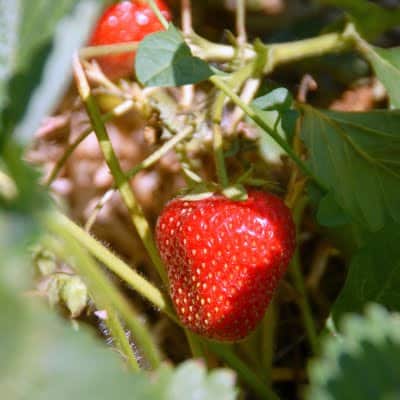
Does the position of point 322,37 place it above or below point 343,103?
above

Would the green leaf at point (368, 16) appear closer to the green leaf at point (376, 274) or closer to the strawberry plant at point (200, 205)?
the strawberry plant at point (200, 205)

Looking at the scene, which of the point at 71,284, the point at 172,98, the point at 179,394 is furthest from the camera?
the point at 172,98

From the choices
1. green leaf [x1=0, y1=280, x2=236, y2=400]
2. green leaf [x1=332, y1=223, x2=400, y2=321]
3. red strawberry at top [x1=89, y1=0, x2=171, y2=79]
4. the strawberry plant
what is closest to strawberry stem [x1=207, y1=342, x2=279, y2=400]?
the strawberry plant

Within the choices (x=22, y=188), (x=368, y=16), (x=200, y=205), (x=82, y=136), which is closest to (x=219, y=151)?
(x=200, y=205)

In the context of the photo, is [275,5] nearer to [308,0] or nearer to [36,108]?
[308,0]

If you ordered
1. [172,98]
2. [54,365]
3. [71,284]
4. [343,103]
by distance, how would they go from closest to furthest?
[54,365]
[71,284]
[172,98]
[343,103]

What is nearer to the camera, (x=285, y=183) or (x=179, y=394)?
(x=179, y=394)

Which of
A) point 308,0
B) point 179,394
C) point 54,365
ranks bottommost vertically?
point 308,0

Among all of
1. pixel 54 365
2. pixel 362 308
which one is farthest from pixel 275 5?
pixel 54 365
